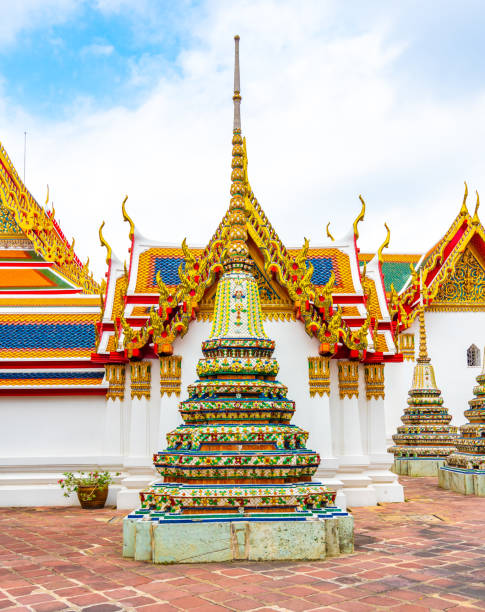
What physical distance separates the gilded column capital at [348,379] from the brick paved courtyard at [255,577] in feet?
8.58

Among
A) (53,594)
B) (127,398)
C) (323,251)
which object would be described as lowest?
(53,594)

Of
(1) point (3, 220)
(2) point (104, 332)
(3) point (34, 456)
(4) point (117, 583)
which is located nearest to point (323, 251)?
(2) point (104, 332)

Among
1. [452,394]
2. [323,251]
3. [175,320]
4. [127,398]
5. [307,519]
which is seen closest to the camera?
[307,519]

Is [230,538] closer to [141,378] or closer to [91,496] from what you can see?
[141,378]

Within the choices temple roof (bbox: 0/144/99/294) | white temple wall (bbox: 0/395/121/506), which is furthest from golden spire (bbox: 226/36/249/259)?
temple roof (bbox: 0/144/99/294)

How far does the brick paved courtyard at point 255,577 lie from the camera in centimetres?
444

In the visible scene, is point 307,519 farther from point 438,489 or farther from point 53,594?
point 438,489

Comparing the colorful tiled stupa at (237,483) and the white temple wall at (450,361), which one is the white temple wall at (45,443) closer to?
the colorful tiled stupa at (237,483)

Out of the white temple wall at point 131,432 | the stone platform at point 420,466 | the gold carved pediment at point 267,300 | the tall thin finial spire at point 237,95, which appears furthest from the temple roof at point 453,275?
the tall thin finial spire at point 237,95

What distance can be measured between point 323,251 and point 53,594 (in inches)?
318

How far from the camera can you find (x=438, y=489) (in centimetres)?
1262

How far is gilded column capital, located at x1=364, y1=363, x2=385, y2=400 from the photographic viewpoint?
10.6 meters

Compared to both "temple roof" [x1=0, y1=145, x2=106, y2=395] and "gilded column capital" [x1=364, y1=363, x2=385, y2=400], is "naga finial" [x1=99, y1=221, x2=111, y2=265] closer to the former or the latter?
"temple roof" [x1=0, y1=145, x2=106, y2=395]

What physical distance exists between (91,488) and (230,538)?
4.93 meters
